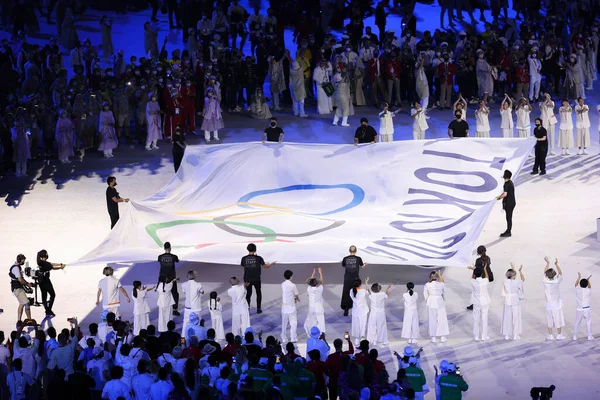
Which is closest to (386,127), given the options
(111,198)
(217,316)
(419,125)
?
(419,125)

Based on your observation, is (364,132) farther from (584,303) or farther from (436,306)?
(584,303)

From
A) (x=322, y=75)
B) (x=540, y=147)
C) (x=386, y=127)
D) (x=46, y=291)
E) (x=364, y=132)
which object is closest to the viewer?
(x=46, y=291)

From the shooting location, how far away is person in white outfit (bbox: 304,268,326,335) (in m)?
17.8

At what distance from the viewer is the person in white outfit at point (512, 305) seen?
58.0 feet

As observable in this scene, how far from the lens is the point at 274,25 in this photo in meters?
33.4

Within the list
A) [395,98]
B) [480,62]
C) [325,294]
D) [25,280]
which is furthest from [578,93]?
[25,280]

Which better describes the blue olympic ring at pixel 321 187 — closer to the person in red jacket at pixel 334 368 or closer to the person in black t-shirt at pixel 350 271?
the person in black t-shirt at pixel 350 271

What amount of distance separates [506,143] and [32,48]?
14.9 meters

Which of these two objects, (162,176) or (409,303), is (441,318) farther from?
(162,176)

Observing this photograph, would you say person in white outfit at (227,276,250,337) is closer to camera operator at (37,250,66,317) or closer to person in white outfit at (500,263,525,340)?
camera operator at (37,250,66,317)

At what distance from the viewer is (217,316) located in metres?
18.1

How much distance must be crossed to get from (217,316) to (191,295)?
530mm

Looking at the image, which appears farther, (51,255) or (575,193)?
(575,193)

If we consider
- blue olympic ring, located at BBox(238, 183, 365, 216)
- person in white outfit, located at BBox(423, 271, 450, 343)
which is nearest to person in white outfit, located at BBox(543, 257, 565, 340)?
person in white outfit, located at BBox(423, 271, 450, 343)
